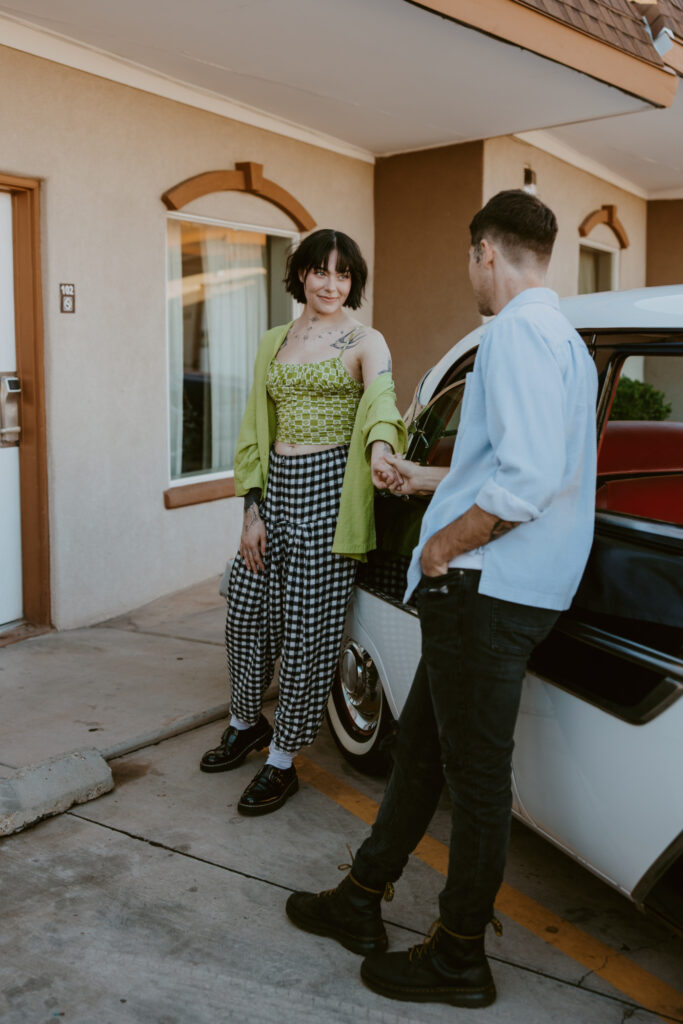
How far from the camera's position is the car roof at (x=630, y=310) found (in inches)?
109

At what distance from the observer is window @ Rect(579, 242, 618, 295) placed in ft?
36.2

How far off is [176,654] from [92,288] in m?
2.16

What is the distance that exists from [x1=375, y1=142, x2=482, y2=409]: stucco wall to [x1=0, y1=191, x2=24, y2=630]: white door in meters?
3.75

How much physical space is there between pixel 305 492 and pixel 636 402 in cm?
653

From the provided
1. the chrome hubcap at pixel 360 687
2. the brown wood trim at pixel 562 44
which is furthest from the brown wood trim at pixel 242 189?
the chrome hubcap at pixel 360 687

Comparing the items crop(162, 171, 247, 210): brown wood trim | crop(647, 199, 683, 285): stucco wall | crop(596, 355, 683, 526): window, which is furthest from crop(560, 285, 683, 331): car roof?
crop(647, 199, 683, 285): stucco wall

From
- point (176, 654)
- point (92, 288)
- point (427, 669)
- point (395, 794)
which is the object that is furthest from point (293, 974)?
point (92, 288)

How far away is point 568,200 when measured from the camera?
988 centimetres

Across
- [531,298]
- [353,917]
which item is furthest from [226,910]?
[531,298]

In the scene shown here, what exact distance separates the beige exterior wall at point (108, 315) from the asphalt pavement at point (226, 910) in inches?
66.5

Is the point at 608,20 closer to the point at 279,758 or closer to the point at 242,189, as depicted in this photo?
the point at 242,189

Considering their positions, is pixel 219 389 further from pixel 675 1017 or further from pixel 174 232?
pixel 675 1017

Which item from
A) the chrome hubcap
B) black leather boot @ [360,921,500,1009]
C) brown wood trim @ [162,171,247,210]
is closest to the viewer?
black leather boot @ [360,921,500,1009]

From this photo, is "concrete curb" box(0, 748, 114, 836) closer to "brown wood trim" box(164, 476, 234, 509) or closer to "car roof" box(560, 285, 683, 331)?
"car roof" box(560, 285, 683, 331)
